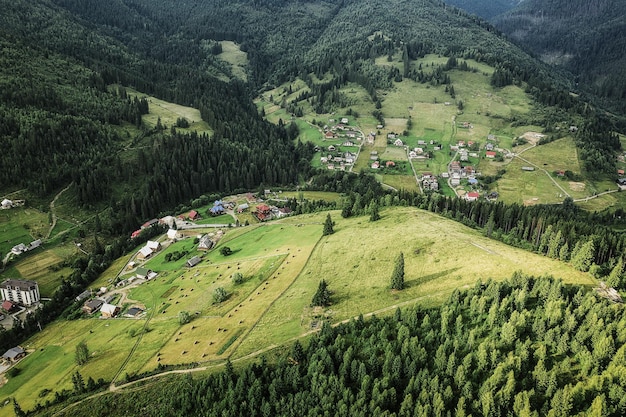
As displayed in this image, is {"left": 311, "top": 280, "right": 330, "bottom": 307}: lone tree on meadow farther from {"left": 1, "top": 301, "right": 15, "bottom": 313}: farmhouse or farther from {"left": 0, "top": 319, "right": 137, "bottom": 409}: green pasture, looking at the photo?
{"left": 1, "top": 301, "right": 15, "bottom": 313}: farmhouse

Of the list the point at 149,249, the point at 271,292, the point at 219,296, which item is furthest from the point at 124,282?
the point at 271,292

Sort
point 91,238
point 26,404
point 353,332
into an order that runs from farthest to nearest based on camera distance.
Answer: point 91,238
point 26,404
point 353,332

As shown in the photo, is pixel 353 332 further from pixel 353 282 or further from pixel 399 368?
pixel 353 282

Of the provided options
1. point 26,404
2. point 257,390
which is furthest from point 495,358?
point 26,404

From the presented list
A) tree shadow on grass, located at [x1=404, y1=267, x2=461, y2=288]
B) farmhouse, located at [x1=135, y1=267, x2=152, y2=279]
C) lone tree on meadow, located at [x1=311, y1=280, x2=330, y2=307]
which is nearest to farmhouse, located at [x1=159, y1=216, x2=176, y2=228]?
farmhouse, located at [x1=135, y1=267, x2=152, y2=279]

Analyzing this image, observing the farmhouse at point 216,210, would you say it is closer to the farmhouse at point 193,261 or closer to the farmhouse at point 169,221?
the farmhouse at point 169,221

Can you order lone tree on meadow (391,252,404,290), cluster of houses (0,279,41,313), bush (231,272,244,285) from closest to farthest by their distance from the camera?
lone tree on meadow (391,252,404,290) < bush (231,272,244,285) < cluster of houses (0,279,41,313)
